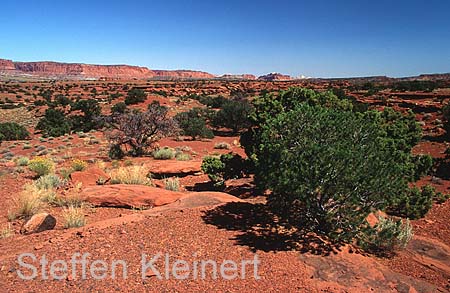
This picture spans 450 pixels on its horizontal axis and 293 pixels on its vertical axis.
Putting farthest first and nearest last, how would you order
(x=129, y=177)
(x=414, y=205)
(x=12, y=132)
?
(x=12, y=132)
(x=129, y=177)
(x=414, y=205)

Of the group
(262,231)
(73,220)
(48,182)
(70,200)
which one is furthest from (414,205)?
(48,182)

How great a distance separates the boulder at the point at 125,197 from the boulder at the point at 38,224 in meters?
1.44

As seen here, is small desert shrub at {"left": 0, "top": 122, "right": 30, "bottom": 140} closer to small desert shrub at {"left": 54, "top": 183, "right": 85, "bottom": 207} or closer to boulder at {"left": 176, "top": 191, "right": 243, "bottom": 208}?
small desert shrub at {"left": 54, "top": 183, "right": 85, "bottom": 207}

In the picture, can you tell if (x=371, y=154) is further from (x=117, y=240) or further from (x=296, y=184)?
(x=117, y=240)

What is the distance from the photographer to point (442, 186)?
12.7 meters

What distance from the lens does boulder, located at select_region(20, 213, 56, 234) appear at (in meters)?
6.38

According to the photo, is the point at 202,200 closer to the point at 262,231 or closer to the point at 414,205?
the point at 262,231

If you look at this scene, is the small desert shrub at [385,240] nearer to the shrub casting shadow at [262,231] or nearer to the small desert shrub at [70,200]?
the shrub casting shadow at [262,231]

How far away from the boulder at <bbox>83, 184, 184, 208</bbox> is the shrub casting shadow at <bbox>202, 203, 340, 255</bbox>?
161 cm

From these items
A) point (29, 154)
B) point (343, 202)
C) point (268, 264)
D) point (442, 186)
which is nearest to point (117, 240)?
point (268, 264)

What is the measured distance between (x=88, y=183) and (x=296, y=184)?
647 cm

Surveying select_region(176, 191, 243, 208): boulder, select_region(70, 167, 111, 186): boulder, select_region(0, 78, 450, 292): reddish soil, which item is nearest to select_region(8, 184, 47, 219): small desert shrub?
select_region(0, 78, 450, 292): reddish soil

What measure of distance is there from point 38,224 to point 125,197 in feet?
6.86

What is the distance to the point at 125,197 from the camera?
813 cm
